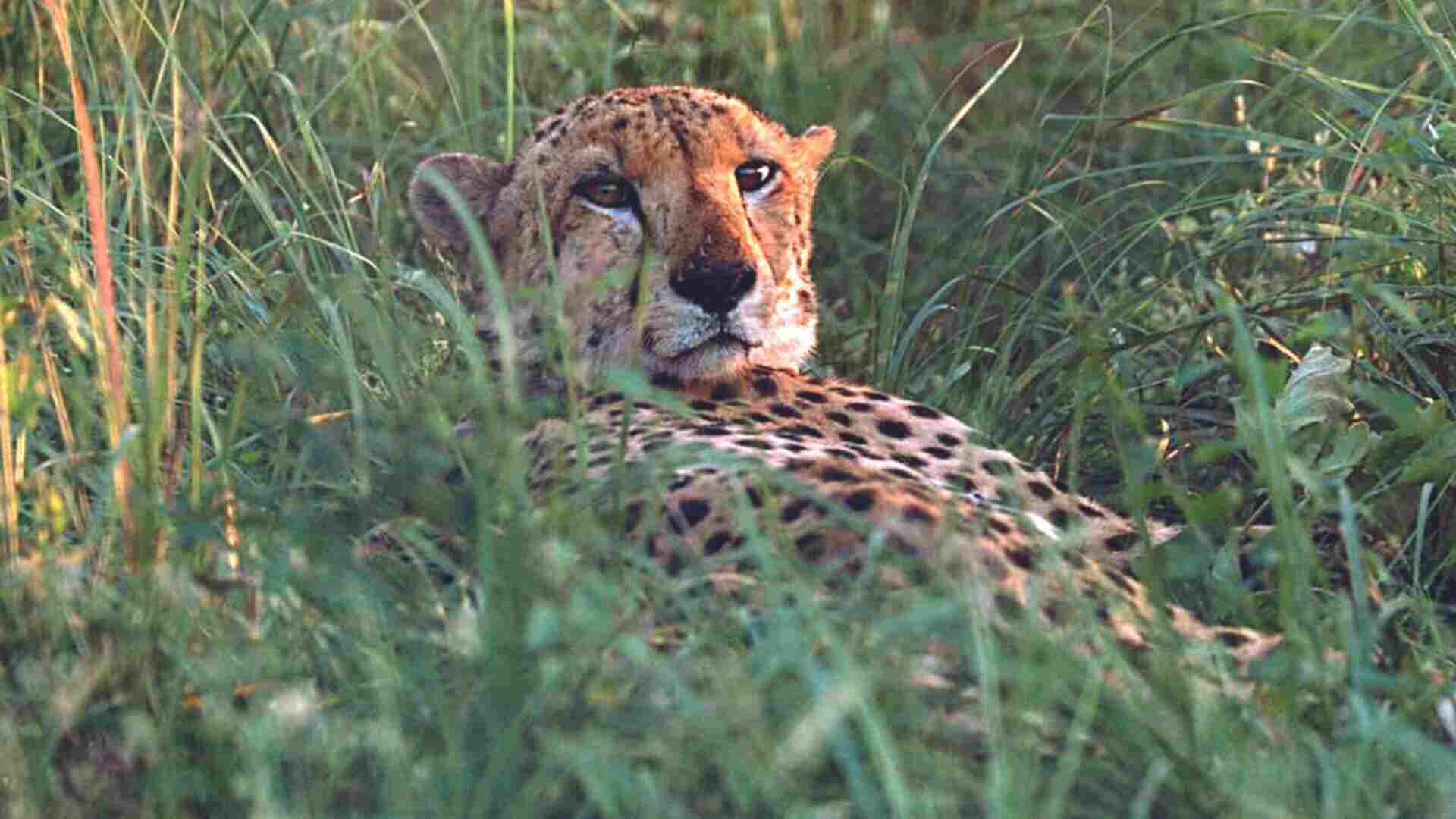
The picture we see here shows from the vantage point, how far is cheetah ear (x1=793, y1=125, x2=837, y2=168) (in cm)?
354

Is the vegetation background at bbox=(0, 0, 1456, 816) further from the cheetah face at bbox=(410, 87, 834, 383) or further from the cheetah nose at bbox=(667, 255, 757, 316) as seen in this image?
the cheetah nose at bbox=(667, 255, 757, 316)

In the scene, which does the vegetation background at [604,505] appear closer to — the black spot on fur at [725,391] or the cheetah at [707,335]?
the cheetah at [707,335]

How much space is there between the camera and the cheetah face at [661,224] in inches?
121

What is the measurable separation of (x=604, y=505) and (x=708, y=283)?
0.70m

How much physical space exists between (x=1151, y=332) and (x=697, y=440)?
81cm

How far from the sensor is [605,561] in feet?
7.02

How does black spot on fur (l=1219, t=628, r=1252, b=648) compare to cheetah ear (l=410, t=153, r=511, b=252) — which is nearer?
black spot on fur (l=1219, t=628, r=1252, b=648)

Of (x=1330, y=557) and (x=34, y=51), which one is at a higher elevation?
(x=34, y=51)

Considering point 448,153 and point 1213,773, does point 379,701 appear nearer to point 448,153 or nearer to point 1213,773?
point 1213,773

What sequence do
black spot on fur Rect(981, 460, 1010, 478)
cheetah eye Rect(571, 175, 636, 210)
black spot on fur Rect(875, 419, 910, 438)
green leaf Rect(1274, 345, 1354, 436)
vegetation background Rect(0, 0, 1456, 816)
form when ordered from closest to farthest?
vegetation background Rect(0, 0, 1456, 816) < black spot on fur Rect(981, 460, 1010, 478) < green leaf Rect(1274, 345, 1354, 436) < black spot on fur Rect(875, 419, 910, 438) < cheetah eye Rect(571, 175, 636, 210)

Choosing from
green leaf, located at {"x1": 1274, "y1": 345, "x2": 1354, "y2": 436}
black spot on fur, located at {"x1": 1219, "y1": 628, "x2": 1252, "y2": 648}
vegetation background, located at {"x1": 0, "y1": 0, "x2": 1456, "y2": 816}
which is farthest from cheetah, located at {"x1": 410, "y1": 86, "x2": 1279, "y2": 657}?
green leaf, located at {"x1": 1274, "y1": 345, "x2": 1354, "y2": 436}

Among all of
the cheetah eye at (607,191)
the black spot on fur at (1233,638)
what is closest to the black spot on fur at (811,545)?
the black spot on fur at (1233,638)

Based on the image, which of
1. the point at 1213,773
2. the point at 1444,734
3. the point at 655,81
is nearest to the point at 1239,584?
the point at 1444,734

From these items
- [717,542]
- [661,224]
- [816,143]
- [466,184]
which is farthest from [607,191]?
[717,542]
